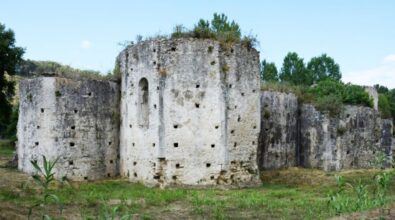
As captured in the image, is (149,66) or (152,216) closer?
(152,216)

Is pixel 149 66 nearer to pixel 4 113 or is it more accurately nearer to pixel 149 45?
pixel 149 45

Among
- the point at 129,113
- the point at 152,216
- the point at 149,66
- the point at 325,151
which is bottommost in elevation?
the point at 152,216

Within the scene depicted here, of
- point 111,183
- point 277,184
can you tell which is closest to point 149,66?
point 111,183

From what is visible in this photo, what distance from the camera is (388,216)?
8.99 m

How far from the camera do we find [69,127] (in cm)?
2122

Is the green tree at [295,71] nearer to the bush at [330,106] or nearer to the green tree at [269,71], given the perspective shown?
the green tree at [269,71]

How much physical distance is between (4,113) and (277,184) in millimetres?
20970

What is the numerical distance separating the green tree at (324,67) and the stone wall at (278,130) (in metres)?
39.7

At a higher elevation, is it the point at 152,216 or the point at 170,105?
the point at 170,105

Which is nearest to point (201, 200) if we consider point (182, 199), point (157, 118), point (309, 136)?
point (182, 199)

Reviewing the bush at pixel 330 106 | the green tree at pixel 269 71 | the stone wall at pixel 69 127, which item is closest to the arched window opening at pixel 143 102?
the stone wall at pixel 69 127

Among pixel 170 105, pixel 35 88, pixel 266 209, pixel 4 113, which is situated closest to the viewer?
pixel 266 209

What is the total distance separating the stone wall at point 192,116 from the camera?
65.3ft

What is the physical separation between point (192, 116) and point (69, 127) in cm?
542
